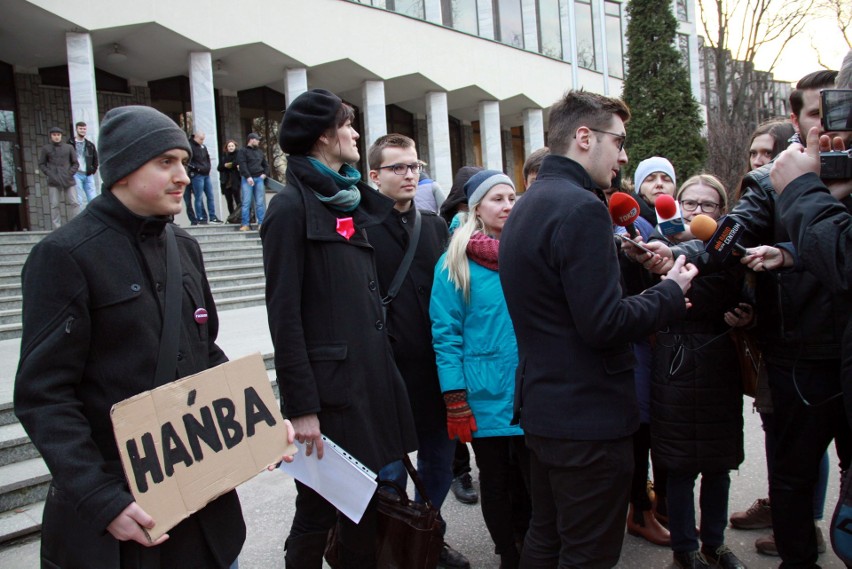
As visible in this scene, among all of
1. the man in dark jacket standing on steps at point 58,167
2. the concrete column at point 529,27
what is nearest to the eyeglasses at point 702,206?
the man in dark jacket standing on steps at point 58,167

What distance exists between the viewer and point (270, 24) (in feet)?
55.4

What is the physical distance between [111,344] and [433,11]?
21.5m

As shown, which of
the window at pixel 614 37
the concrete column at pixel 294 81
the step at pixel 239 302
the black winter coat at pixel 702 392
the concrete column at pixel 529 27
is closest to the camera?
the black winter coat at pixel 702 392

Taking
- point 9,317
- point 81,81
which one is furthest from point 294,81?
point 9,317

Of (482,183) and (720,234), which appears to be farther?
(482,183)

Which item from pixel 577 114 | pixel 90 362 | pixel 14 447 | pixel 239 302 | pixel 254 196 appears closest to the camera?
pixel 90 362

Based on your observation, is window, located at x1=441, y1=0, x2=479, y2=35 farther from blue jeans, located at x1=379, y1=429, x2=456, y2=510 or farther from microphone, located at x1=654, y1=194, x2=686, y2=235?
blue jeans, located at x1=379, y1=429, x2=456, y2=510

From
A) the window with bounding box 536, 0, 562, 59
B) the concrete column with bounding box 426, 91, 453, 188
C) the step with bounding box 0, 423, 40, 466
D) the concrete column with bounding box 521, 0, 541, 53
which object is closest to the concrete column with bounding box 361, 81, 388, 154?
the concrete column with bounding box 426, 91, 453, 188

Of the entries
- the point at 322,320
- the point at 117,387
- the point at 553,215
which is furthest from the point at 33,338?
the point at 553,215

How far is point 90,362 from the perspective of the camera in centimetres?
180

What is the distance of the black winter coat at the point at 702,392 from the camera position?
2.89 metres

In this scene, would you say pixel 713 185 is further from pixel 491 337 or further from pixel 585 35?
pixel 585 35

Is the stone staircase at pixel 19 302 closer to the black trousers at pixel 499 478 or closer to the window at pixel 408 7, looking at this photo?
the black trousers at pixel 499 478

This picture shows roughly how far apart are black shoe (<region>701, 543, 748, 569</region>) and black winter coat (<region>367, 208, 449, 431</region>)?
4.56 feet
